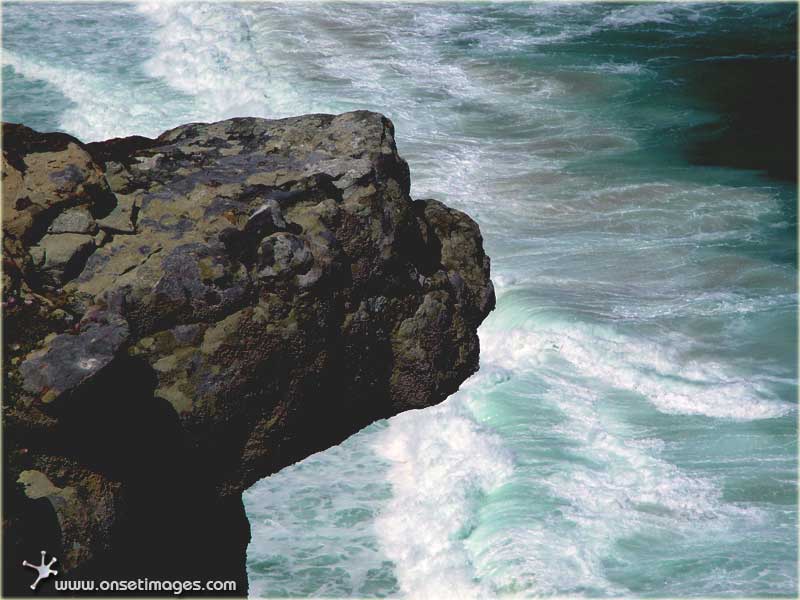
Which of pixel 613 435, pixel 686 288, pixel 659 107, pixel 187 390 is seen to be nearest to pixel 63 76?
pixel 659 107

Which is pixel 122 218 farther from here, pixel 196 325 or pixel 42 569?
pixel 42 569

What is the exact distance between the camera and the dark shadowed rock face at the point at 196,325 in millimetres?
3957

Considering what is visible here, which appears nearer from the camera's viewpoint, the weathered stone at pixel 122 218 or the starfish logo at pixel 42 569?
the starfish logo at pixel 42 569

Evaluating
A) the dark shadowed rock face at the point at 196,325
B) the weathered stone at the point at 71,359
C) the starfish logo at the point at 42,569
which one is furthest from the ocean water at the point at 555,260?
the weathered stone at the point at 71,359

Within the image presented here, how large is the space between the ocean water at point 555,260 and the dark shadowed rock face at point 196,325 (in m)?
1.72

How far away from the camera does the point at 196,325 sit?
438cm

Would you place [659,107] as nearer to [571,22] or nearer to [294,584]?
[571,22]

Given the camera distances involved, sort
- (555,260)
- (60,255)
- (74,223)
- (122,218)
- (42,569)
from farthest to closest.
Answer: (555,260), (122,218), (74,223), (60,255), (42,569)

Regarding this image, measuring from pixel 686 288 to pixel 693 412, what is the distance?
1.90 meters

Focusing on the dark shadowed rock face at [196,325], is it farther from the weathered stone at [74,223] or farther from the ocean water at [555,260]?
the ocean water at [555,260]

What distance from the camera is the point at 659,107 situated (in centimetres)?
1342

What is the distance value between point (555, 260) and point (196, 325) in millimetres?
5638

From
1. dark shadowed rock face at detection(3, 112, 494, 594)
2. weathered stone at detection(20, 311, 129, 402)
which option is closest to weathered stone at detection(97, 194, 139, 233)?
dark shadowed rock face at detection(3, 112, 494, 594)

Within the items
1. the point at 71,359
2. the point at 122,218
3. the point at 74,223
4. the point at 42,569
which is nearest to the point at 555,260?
the point at 122,218
